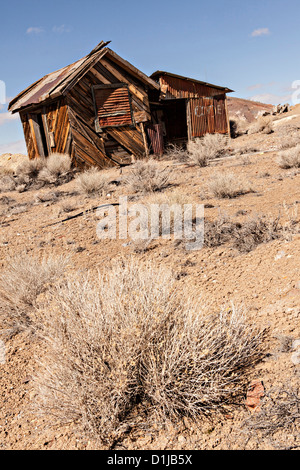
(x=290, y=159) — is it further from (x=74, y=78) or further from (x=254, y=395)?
(x=74, y=78)

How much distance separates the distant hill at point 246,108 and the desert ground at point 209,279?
25.5m

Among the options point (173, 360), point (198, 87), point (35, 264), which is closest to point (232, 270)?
point (173, 360)

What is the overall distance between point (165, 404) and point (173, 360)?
318 millimetres

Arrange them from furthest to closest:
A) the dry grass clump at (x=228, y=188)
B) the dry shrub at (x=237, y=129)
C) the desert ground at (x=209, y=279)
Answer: the dry shrub at (x=237, y=129) < the dry grass clump at (x=228, y=188) < the desert ground at (x=209, y=279)

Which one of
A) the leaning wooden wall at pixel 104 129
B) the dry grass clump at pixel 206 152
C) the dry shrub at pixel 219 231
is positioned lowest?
the dry shrub at pixel 219 231

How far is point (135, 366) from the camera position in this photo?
2.39m

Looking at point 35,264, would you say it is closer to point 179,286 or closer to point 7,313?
point 7,313

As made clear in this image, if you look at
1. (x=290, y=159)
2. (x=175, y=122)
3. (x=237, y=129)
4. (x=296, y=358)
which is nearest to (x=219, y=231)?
(x=296, y=358)

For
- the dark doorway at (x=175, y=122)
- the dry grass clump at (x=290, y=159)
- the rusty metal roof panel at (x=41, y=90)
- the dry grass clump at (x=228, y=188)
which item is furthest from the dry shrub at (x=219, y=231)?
the dark doorway at (x=175, y=122)

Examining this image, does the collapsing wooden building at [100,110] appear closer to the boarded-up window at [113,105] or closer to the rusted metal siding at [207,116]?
the boarded-up window at [113,105]

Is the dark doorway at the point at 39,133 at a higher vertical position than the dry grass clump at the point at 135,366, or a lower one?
higher

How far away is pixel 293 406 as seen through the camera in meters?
2.21

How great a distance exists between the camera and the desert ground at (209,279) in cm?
230

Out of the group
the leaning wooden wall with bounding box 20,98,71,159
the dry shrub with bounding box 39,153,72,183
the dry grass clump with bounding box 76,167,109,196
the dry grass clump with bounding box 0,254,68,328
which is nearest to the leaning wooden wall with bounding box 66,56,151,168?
the leaning wooden wall with bounding box 20,98,71,159
